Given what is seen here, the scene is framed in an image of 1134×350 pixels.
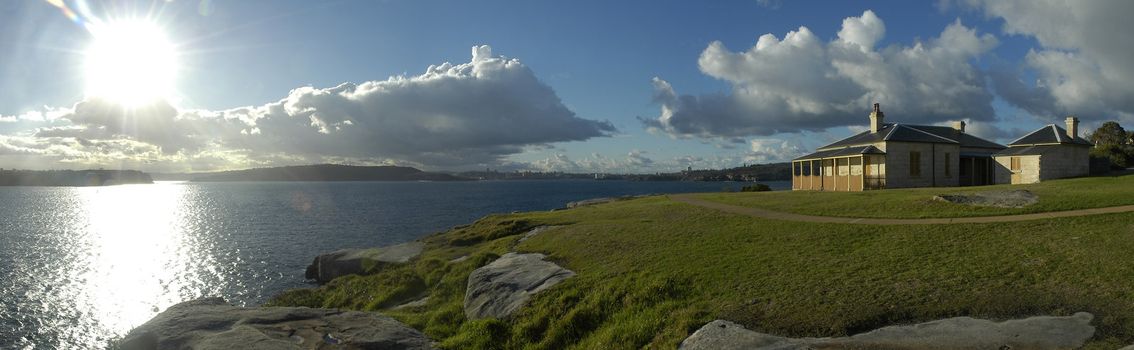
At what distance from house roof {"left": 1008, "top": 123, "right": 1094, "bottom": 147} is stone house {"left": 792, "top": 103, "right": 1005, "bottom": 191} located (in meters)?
2.37

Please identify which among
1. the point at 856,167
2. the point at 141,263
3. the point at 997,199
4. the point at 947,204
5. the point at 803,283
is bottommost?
the point at 141,263

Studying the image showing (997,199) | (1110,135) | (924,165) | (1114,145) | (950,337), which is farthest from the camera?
(1110,135)

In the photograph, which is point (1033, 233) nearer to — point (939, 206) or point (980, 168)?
point (939, 206)

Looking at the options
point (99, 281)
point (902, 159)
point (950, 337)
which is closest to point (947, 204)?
point (950, 337)

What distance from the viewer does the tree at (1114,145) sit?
57.5 m

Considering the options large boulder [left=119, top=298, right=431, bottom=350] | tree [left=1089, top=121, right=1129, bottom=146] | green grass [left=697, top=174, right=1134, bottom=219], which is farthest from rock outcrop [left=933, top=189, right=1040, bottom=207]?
tree [left=1089, top=121, right=1129, bottom=146]

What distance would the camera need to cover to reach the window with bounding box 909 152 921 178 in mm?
40219

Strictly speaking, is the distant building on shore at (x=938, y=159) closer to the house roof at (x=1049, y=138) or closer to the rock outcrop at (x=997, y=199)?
the house roof at (x=1049, y=138)

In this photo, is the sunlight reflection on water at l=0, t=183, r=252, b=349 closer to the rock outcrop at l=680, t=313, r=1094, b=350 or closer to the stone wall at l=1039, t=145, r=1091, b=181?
the rock outcrop at l=680, t=313, r=1094, b=350

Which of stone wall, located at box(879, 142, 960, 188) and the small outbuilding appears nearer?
the small outbuilding

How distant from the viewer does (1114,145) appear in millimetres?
61281

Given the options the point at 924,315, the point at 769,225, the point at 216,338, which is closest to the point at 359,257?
the point at 216,338

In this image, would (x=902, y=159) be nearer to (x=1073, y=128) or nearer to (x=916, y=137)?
(x=916, y=137)

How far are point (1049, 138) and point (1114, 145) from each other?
3440cm
